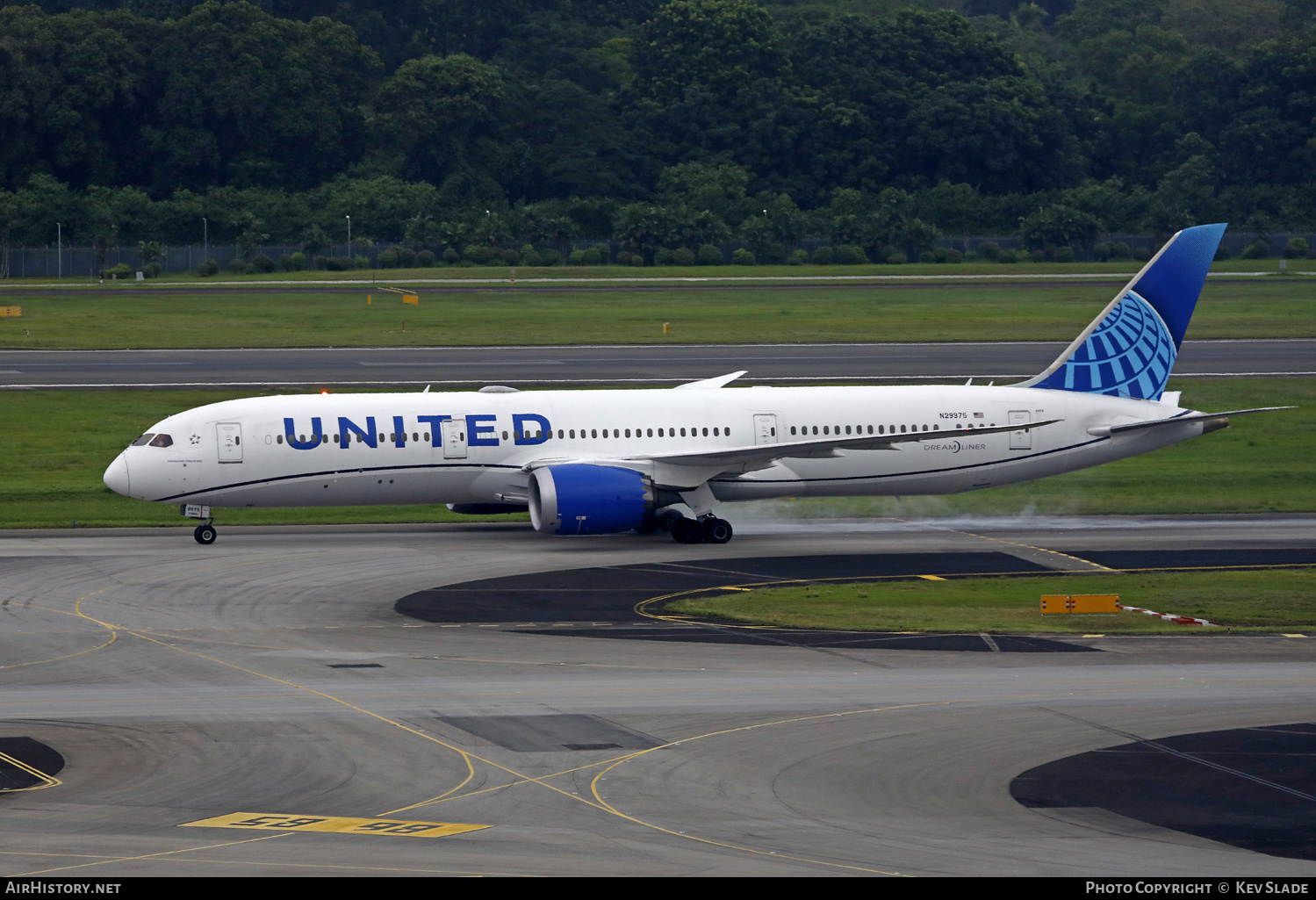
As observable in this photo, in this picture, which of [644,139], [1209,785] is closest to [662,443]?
[1209,785]

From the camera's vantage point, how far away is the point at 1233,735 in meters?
24.7

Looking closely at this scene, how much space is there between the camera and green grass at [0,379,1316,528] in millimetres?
51344

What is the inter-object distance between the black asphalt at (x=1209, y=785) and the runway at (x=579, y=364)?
153 ft

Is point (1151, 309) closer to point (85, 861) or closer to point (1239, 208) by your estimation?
point (85, 861)

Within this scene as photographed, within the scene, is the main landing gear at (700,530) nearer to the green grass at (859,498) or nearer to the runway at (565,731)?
the runway at (565,731)

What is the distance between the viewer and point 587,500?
43281 millimetres

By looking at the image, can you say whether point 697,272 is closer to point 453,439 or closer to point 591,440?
point 591,440

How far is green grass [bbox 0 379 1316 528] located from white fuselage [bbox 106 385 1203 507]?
4.08 metres

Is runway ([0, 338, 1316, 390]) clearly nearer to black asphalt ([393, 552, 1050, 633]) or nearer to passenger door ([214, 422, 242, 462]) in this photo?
passenger door ([214, 422, 242, 462])

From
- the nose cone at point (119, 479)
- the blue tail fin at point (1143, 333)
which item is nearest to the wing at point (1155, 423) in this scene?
the blue tail fin at point (1143, 333)

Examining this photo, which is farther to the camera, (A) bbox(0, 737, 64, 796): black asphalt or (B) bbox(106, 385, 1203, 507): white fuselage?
(B) bbox(106, 385, 1203, 507): white fuselage

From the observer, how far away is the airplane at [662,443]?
44.4 metres

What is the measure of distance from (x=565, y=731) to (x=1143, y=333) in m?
30.5

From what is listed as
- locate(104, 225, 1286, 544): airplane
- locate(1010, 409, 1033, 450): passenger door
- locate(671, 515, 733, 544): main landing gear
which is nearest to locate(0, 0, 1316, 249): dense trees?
locate(104, 225, 1286, 544): airplane
